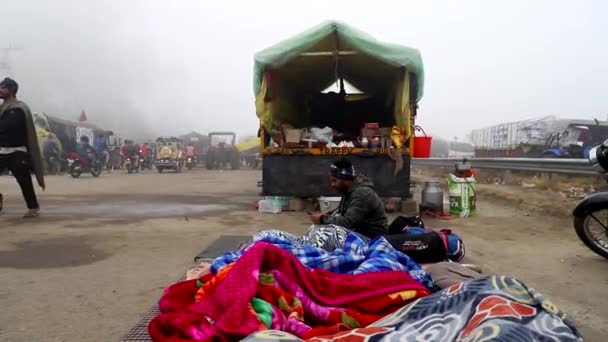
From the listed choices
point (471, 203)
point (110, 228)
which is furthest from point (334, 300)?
point (471, 203)

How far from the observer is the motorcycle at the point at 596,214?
416 centimetres

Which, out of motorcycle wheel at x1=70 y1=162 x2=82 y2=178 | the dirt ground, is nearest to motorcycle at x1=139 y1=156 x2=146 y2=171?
motorcycle wheel at x1=70 y1=162 x2=82 y2=178

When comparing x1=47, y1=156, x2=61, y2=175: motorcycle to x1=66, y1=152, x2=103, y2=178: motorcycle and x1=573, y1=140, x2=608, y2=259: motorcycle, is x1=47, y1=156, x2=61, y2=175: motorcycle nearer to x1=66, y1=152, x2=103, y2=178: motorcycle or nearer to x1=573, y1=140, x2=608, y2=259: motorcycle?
x1=66, y1=152, x2=103, y2=178: motorcycle

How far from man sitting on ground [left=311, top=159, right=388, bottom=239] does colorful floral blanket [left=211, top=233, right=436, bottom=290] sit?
28.9 inches

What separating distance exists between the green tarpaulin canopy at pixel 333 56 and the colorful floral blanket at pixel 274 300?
5.05 m

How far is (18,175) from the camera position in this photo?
5.91 meters

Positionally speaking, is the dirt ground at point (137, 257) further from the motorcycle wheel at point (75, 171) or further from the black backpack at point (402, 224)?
the motorcycle wheel at point (75, 171)

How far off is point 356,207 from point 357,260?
1005 mm

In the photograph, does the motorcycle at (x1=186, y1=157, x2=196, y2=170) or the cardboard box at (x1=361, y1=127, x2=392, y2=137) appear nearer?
the cardboard box at (x1=361, y1=127, x2=392, y2=137)

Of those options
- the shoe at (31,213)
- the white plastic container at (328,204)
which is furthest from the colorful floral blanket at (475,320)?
the shoe at (31,213)

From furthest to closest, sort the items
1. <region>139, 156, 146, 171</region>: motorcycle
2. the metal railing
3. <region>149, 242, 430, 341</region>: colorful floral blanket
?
<region>139, 156, 146, 171</region>: motorcycle → the metal railing → <region>149, 242, 430, 341</region>: colorful floral blanket

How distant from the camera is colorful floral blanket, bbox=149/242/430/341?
1842mm

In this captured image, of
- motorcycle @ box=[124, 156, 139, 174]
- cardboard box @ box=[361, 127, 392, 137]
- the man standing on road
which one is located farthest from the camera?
motorcycle @ box=[124, 156, 139, 174]

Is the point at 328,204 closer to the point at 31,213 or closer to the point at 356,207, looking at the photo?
the point at 356,207
